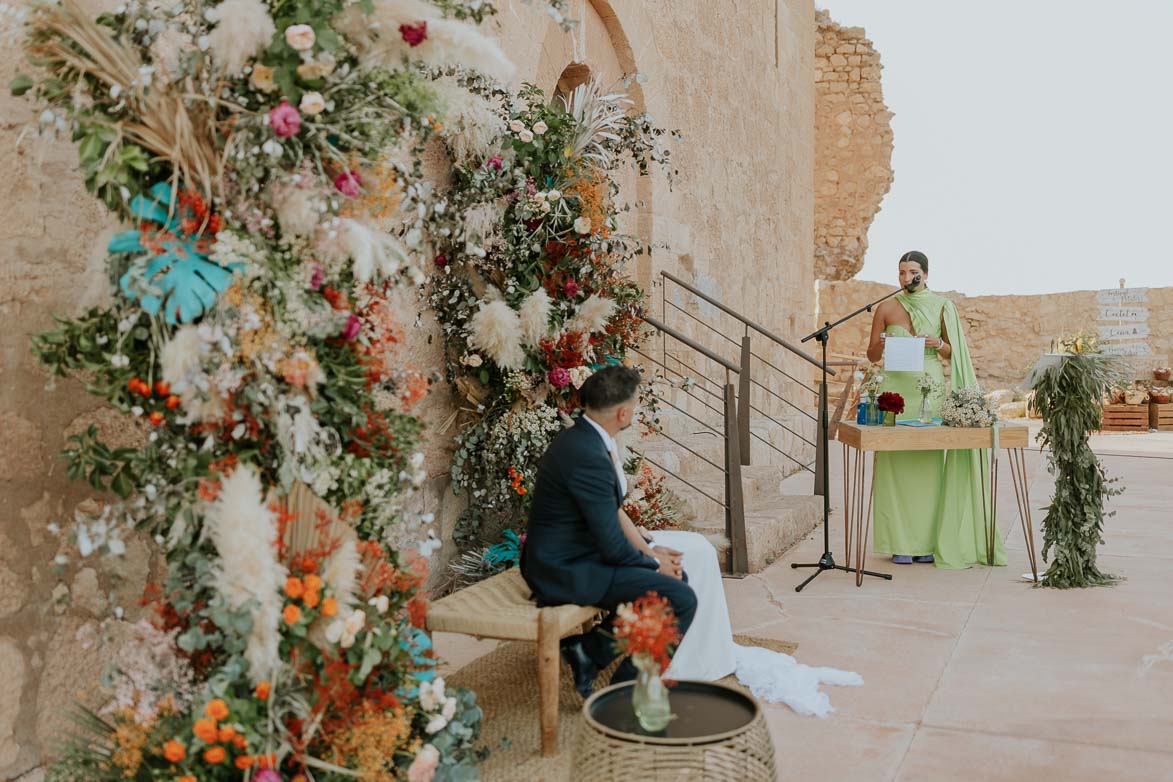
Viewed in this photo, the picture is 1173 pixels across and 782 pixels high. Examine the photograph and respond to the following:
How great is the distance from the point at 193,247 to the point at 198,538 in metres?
0.67

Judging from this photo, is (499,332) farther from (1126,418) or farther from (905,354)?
(1126,418)

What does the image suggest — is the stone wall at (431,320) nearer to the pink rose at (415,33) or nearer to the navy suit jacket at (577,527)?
the pink rose at (415,33)

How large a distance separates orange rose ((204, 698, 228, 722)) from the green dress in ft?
13.7

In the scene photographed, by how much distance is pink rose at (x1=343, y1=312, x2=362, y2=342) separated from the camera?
240cm

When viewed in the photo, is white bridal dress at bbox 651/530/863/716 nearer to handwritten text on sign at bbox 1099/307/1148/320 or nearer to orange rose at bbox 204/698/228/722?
orange rose at bbox 204/698/228/722

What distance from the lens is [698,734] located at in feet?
7.07

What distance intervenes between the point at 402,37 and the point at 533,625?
170cm

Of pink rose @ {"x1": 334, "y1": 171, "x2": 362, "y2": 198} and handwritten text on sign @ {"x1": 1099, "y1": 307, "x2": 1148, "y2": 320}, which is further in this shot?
handwritten text on sign @ {"x1": 1099, "y1": 307, "x2": 1148, "y2": 320}

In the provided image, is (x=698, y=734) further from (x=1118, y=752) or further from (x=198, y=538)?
(x=1118, y=752)

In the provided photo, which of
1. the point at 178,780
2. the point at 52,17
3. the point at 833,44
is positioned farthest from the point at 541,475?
the point at 833,44

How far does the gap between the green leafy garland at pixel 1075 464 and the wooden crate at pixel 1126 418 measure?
402 inches

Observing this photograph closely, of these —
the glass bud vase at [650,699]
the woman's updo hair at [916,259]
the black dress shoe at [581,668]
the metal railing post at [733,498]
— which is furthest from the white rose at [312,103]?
the woman's updo hair at [916,259]

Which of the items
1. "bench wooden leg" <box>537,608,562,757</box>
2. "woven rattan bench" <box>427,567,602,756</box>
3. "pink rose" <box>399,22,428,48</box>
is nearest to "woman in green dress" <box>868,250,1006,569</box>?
"woven rattan bench" <box>427,567,602,756</box>

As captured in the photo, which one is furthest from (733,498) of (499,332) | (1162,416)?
(1162,416)
